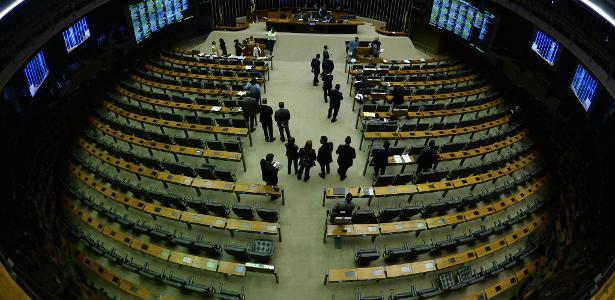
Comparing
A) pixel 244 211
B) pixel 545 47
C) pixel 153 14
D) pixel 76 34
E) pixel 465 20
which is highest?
pixel 465 20

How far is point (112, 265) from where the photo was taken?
781 cm

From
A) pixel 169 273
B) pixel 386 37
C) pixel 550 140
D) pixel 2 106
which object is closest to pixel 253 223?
pixel 169 273

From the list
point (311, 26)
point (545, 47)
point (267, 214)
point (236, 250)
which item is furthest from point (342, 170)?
point (311, 26)

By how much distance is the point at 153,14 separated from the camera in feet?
51.9

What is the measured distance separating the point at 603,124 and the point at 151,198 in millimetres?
12695

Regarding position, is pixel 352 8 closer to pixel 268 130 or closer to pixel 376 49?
pixel 376 49

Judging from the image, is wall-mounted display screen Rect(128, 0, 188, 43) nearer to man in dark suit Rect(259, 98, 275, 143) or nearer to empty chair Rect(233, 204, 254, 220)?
man in dark suit Rect(259, 98, 275, 143)

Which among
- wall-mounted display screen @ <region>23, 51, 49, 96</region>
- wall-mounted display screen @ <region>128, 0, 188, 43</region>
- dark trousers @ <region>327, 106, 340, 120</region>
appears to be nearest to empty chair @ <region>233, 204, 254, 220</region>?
dark trousers @ <region>327, 106, 340, 120</region>

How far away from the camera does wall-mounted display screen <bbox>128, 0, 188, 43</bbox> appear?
15.0 meters

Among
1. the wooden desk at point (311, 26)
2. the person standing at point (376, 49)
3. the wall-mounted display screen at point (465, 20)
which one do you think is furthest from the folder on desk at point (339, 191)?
the wooden desk at point (311, 26)

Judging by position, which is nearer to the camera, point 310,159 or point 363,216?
point 363,216

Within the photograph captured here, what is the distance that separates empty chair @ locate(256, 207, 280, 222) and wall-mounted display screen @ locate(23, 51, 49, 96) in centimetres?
832

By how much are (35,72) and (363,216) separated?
10.7 meters

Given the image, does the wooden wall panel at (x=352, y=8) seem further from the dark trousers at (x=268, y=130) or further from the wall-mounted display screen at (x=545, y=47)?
the dark trousers at (x=268, y=130)
